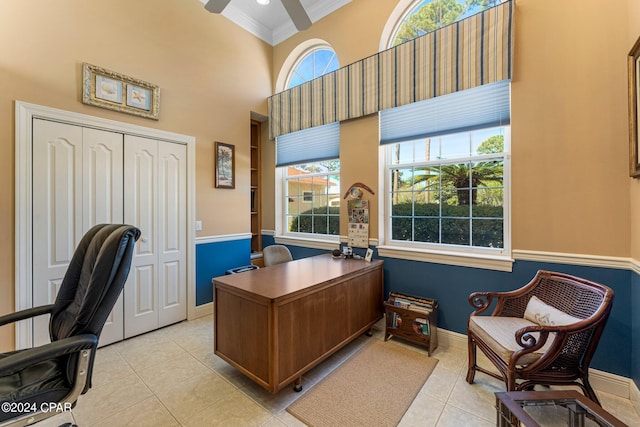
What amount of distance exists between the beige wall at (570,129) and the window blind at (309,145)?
6.40ft

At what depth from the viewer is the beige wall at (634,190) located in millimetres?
1713

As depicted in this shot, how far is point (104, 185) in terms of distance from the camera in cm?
256

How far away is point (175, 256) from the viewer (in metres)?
3.09

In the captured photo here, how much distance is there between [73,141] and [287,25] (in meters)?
3.08

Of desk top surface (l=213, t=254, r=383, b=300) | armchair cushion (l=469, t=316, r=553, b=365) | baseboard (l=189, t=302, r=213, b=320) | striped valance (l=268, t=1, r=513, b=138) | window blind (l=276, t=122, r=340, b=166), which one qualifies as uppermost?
striped valance (l=268, t=1, r=513, b=138)

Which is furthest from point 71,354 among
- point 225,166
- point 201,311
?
point 225,166

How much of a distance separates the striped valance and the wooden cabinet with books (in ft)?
6.65

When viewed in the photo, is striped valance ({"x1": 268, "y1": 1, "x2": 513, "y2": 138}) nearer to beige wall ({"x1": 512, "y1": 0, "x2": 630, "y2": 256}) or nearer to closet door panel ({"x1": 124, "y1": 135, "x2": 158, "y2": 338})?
beige wall ({"x1": 512, "y1": 0, "x2": 630, "y2": 256})

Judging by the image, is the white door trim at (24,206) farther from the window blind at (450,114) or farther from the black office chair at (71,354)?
the window blind at (450,114)

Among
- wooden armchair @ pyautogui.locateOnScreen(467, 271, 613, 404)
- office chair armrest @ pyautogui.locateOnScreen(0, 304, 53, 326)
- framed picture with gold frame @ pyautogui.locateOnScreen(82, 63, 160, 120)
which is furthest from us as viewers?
framed picture with gold frame @ pyautogui.locateOnScreen(82, 63, 160, 120)

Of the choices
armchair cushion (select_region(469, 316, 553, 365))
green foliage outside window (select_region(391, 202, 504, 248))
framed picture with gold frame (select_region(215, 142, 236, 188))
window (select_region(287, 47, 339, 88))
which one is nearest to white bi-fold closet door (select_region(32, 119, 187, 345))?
framed picture with gold frame (select_region(215, 142, 236, 188))

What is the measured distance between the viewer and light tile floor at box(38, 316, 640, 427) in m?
1.65

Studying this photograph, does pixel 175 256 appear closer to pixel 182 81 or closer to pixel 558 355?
pixel 182 81

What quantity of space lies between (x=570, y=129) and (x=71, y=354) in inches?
135
